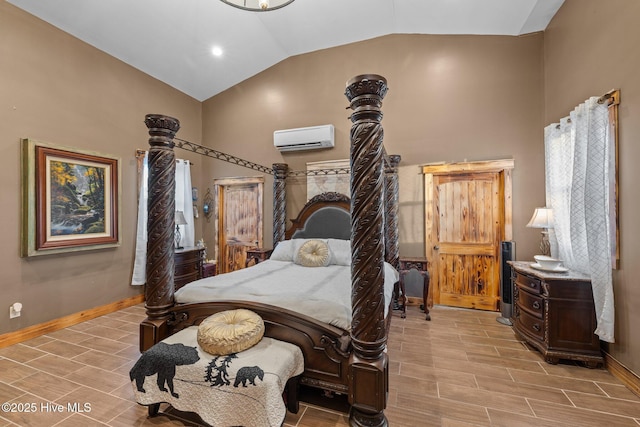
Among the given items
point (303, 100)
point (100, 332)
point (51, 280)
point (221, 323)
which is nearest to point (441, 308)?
point (221, 323)

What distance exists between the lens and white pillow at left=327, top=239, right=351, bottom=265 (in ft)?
11.8

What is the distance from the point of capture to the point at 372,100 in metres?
1.68

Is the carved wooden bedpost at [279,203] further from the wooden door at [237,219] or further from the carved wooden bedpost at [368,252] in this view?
the carved wooden bedpost at [368,252]

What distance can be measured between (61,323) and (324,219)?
11.5ft

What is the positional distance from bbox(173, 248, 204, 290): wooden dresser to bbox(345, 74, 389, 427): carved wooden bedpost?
3.26 metres

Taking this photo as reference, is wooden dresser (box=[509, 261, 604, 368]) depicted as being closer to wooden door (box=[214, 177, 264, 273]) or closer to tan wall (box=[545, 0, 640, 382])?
tan wall (box=[545, 0, 640, 382])

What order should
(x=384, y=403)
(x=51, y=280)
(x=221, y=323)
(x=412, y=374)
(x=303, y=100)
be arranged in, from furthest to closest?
(x=303, y=100) < (x=51, y=280) < (x=412, y=374) < (x=221, y=323) < (x=384, y=403)

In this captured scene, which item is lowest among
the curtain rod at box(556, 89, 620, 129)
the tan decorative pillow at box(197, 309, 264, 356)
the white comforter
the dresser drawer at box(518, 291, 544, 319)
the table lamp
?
the dresser drawer at box(518, 291, 544, 319)

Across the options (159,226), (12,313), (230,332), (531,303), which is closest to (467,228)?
(531,303)

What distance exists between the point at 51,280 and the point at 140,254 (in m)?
1.01

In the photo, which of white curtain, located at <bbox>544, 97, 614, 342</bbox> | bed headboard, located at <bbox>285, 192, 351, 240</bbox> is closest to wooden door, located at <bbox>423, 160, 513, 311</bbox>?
white curtain, located at <bbox>544, 97, 614, 342</bbox>

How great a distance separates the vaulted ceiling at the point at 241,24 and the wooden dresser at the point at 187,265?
9.42ft

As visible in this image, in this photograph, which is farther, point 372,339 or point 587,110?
point 587,110

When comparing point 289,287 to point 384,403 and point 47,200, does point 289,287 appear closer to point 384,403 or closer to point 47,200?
point 384,403
